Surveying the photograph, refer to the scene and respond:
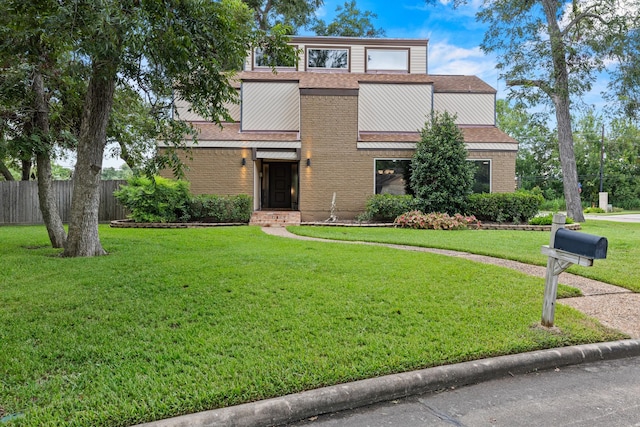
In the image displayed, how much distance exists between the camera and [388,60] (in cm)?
1844

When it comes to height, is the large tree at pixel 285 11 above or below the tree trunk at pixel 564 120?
above

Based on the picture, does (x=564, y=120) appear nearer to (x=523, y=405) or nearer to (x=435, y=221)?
(x=435, y=221)

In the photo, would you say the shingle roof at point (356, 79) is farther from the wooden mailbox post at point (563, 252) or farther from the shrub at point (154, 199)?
the wooden mailbox post at point (563, 252)

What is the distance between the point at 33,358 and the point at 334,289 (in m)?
3.08

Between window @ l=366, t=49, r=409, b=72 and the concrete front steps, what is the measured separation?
27.5 feet

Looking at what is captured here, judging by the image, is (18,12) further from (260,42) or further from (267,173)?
(267,173)

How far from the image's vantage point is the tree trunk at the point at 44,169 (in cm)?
764

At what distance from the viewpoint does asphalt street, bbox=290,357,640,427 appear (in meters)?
2.46

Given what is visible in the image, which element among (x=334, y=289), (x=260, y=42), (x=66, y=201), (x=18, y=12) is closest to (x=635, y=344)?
(x=334, y=289)

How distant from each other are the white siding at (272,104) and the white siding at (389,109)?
2821 millimetres

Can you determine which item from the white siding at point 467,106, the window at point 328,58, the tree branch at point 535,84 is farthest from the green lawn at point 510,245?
the window at point 328,58

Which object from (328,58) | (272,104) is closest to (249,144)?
(272,104)

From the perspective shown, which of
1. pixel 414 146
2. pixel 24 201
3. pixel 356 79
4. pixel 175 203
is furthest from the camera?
pixel 356 79

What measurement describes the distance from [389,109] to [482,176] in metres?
4.73
